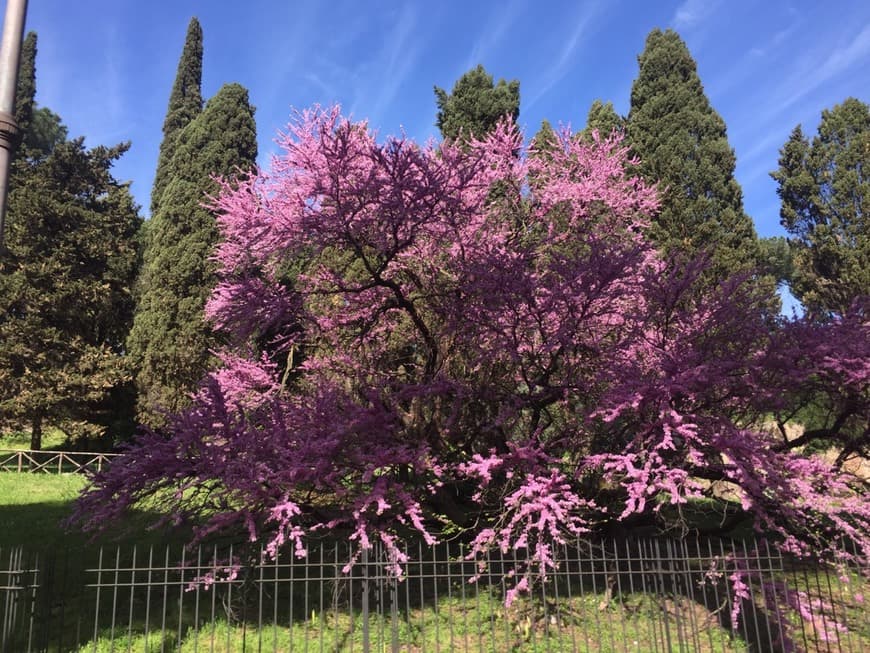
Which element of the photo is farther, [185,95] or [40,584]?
[185,95]

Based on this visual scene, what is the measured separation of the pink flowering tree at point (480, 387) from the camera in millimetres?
6672

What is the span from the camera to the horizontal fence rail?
18734 millimetres

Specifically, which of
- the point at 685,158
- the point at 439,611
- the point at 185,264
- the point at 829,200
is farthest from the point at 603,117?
the point at 439,611

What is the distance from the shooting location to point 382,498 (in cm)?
650

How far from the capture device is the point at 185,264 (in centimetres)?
1978

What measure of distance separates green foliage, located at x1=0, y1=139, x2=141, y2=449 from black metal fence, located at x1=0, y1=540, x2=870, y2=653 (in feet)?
46.7

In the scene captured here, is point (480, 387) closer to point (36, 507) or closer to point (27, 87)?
point (36, 507)

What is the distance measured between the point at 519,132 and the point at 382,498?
6.40 m

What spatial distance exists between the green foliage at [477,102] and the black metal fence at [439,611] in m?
15.2

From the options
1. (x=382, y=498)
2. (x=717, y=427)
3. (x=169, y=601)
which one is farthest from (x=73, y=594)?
(x=717, y=427)

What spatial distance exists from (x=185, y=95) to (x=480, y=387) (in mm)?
33115

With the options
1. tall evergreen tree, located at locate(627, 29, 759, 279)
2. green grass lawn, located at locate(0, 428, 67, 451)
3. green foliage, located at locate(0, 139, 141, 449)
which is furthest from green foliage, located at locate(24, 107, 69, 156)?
tall evergreen tree, located at locate(627, 29, 759, 279)

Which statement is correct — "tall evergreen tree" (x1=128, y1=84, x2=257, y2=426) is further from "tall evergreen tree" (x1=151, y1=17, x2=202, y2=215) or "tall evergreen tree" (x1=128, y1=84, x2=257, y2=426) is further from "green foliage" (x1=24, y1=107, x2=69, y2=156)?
"green foliage" (x1=24, y1=107, x2=69, y2=156)

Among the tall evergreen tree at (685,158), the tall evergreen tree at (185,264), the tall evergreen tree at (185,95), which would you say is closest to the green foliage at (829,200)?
the tall evergreen tree at (685,158)
